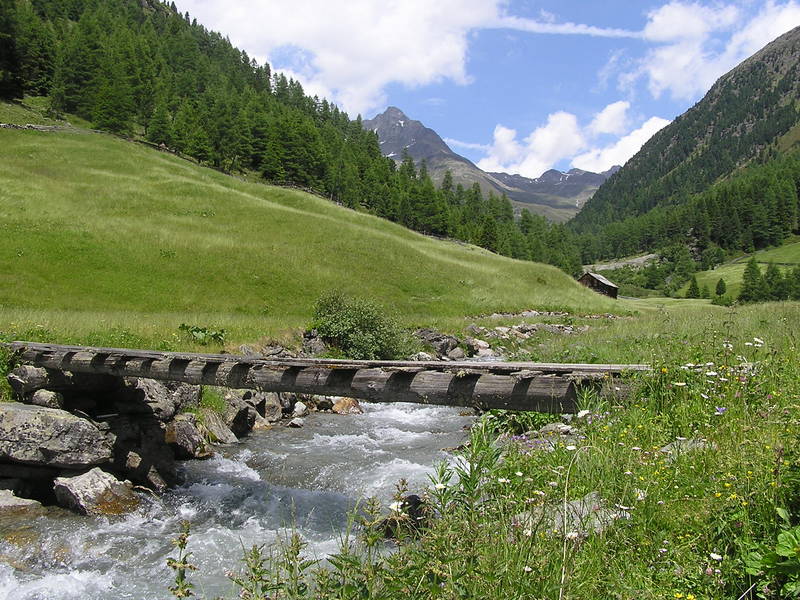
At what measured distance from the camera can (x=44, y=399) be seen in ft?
36.9

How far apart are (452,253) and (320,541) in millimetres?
56457

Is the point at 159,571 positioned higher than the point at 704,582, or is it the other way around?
the point at 704,582

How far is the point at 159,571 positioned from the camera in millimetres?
7238

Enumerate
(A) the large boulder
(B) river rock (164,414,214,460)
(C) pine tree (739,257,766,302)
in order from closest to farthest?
1. (A) the large boulder
2. (B) river rock (164,414,214,460)
3. (C) pine tree (739,257,766,302)

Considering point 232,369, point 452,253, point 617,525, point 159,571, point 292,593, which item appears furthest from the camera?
point 452,253

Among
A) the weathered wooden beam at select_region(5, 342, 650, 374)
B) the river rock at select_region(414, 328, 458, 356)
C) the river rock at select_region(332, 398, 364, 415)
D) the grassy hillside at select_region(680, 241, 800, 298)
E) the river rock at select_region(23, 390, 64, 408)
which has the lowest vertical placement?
the river rock at select_region(332, 398, 364, 415)

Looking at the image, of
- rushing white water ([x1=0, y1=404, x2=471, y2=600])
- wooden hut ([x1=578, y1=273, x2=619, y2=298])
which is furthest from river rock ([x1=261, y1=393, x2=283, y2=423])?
wooden hut ([x1=578, y1=273, x2=619, y2=298])

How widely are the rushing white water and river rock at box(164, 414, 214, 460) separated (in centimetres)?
48

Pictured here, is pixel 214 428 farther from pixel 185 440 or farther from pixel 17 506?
pixel 17 506

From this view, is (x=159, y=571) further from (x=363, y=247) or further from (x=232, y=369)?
(x=363, y=247)

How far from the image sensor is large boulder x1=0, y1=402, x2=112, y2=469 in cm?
934

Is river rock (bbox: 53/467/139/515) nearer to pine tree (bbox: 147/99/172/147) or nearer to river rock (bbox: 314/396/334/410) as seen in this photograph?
river rock (bbox: 314/396/334/410)

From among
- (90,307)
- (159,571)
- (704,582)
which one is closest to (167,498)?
(159,571)

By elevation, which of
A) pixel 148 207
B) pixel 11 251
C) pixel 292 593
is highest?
pixel 148 207
